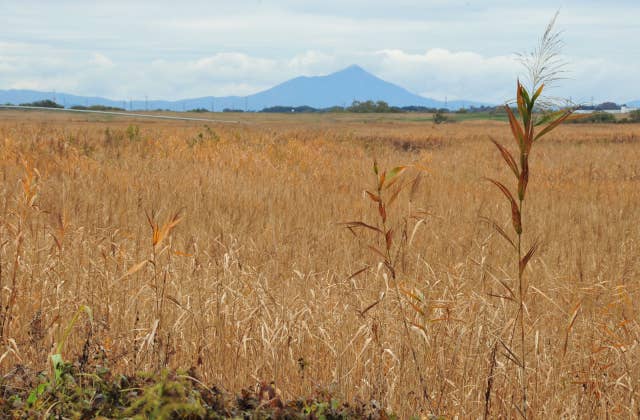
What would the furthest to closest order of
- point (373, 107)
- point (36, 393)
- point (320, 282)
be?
point (373, 107) < point (320, 282) < point (36, 393)

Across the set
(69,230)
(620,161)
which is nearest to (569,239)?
(69,230)

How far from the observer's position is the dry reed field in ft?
9.46

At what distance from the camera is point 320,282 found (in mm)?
4324

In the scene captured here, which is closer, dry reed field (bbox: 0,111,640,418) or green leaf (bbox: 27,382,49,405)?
green leaf (bbox: 27,382,49,405)

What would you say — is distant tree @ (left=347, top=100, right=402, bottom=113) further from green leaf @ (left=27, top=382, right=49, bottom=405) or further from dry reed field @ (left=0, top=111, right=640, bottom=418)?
green leaf @ (left=27, top=382, right=49, bottom=405)

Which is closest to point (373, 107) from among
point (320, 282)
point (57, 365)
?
point (320, 282)

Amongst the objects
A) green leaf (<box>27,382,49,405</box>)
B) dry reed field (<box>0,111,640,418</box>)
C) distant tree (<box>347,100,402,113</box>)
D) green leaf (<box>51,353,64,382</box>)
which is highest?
distant tree (<box>347,100,402,113</box>)

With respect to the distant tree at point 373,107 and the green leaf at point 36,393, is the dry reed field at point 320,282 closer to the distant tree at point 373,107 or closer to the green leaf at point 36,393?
the green leaf at point 36,393

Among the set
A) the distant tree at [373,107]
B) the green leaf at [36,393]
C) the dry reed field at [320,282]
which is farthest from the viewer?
the distant tree at [373,107]

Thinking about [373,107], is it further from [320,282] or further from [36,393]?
[36,393]

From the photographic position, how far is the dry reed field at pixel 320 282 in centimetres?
288

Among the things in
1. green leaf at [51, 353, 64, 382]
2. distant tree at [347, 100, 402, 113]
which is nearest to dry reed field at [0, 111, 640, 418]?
green leaf at [51, 353, 64, 382]

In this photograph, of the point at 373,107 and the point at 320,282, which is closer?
the point at 320,282

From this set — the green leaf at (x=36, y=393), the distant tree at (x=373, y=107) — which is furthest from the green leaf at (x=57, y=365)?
the distant tree at (x=373, y=107)
